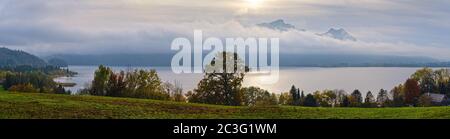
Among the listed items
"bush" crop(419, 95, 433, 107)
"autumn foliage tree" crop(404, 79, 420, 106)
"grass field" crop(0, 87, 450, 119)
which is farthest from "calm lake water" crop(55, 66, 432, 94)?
"grass field" crop(0, 87, 450, 119)

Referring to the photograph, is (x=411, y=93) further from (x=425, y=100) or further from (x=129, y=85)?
(x=129, y=85)

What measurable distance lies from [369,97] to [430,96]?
7522 mm

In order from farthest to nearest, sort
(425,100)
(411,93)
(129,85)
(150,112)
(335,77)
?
(335,77) → (411,93) → (425,100) → (129,85) → (150,112)

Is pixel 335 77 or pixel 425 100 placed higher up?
pixel 335 77

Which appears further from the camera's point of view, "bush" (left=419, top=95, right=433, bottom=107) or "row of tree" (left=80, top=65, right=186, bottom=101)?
"bush" (left=419, top=95, right=433, bottom=107)

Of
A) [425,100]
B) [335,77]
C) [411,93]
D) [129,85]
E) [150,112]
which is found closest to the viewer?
[150,112]

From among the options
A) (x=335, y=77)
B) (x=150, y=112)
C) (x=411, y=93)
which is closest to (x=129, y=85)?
(x=150, y=112)

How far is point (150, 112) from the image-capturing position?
84.5 feet

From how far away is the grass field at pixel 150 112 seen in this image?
23688mm

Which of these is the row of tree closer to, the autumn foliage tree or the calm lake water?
the calm lake water

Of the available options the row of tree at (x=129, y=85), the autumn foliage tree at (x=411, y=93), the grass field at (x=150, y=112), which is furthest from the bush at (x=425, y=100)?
the grass field at (x=150, y=112)

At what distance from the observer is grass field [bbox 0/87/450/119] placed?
2369 cm

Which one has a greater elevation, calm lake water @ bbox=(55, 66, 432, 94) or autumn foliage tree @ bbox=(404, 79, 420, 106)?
calm lake water @ bbox=(55, 66, 432, 94)
